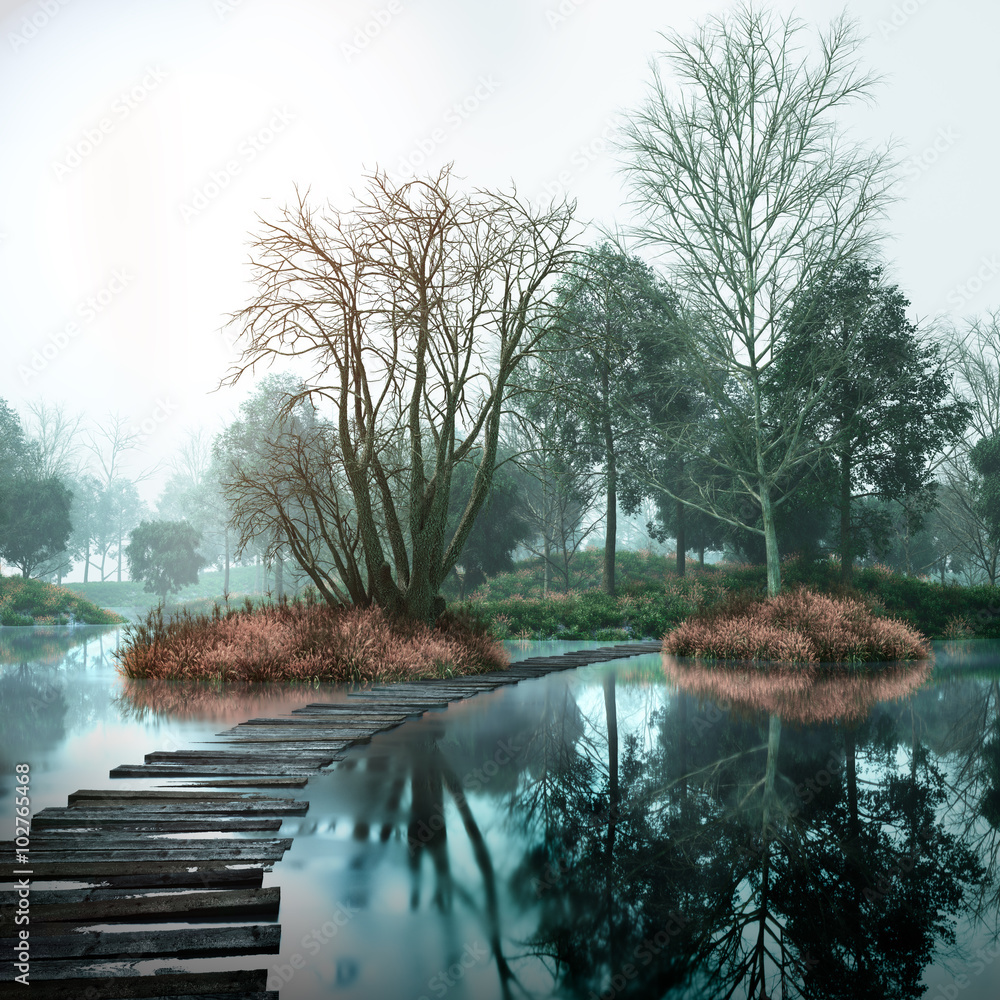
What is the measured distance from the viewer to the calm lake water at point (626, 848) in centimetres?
282

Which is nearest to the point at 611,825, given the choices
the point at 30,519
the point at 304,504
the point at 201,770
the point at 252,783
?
the point at 252,783

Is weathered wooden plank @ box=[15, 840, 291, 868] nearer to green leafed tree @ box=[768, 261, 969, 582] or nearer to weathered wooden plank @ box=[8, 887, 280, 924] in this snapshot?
weathered wooden plank @ box=[8, 887, 280, 924]

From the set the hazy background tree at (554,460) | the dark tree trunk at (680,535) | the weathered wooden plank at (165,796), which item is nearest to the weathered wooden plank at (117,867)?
the weathered wooden plank at (165,796)

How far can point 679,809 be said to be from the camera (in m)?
4.87

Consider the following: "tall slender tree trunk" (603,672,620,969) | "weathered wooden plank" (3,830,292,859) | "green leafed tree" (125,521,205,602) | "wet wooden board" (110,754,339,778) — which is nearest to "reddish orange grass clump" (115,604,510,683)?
"tall slender tree trunk" (603,672,620,969)

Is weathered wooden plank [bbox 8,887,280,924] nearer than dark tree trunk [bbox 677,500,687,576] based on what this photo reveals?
Yes

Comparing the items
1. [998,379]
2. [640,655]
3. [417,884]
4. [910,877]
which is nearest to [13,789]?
[417,884]

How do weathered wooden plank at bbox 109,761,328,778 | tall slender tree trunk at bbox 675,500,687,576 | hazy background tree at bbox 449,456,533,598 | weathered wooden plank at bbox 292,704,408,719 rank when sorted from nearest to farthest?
weathered wooden plank at bbox 109,761,328,778 → weathered wooden plank at bbox 292,704,408,719 → hazy background tree at bbox 449,456,533,598 → tall slender tree trunk at bbox 675,500,687,576

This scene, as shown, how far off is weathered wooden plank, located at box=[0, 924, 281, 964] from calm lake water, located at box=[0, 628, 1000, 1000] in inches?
3.3

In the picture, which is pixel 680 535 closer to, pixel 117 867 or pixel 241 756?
pixel 241 756

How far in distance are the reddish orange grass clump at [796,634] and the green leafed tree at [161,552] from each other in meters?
33.4

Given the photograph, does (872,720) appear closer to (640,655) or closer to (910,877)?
(910,877)

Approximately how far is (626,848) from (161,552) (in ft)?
139

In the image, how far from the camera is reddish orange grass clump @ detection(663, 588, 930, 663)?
47.1ft
